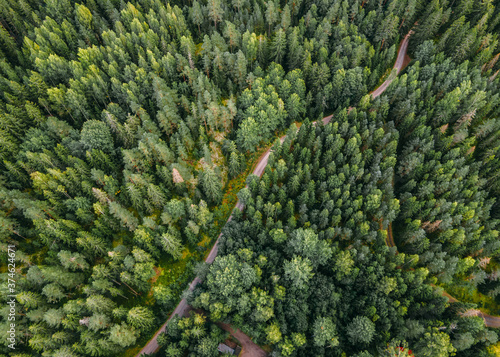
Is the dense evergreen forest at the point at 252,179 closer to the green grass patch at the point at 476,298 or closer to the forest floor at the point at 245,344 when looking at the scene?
the green grass patch at the point at 476,298

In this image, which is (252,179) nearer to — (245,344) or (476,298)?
(245,344)

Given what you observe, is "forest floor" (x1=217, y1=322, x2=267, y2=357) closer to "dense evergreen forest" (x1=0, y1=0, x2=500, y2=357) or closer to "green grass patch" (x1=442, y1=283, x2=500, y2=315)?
"dense evergreen forest" (x1=0, y1=0, x2=500, y2=357)

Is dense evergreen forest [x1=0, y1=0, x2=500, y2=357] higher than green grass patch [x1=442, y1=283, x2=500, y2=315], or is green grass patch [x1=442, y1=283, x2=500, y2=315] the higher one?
→ dense evergreen forest [x1=0, y1=0, x2=500, y2=357]

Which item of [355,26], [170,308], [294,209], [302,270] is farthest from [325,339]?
[355,26]

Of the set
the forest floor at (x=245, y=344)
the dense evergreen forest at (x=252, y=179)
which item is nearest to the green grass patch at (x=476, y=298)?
the dense evergreen forest at (x=252, y=179)

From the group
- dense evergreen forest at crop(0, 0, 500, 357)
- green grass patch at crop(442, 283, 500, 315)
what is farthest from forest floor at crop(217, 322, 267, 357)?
green grass patch at crop(442, 283, 500, 315)

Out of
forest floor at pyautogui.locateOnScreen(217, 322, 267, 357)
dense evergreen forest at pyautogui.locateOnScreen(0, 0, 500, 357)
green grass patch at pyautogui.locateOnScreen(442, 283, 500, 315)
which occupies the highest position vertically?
dense evergreen forest at pyautogui.locateOnScreen(0, 0, 500, 357)

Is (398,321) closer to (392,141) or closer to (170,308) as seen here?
(392,141)

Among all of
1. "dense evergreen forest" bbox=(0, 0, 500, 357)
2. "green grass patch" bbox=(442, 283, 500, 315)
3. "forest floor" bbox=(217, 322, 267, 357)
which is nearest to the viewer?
"dense evergreen forest" bbox=(0, 0, 500, 357)
